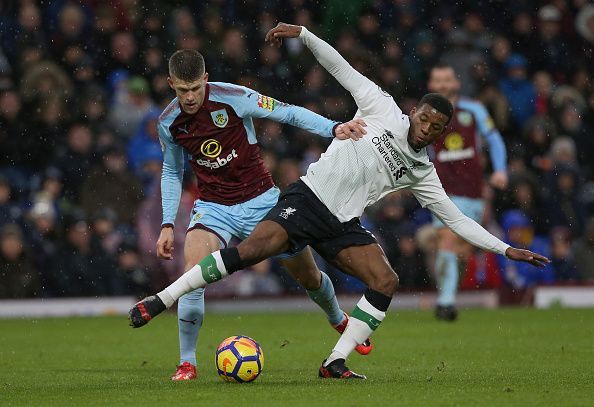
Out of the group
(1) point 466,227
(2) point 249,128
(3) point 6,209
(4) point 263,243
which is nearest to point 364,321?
(4) point 263,243

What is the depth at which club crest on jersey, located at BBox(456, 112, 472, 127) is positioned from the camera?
1294cm

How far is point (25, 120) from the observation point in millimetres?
15477

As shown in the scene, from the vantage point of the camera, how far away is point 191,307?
Answer: 8438mm

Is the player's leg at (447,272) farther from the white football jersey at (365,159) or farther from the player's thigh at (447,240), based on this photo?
the white football jersey at (365,159)

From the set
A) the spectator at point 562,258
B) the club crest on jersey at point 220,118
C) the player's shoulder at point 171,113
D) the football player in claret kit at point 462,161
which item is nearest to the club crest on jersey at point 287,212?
the club crest on jersey at point 220,118

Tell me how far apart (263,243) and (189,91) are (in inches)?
45.6

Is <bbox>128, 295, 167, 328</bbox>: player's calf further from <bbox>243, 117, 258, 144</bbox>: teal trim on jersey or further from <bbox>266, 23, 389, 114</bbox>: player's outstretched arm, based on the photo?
<bbox>266, 23, 389, 114</bbox>: player's outstretched arm

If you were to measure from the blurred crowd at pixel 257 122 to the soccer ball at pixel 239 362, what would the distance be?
20.6 ft

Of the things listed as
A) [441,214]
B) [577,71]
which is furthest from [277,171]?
[441,214]

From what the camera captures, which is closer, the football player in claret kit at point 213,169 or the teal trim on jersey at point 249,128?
the football player in claret kit at point 213,169

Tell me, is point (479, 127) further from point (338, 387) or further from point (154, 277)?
point (338, 387)

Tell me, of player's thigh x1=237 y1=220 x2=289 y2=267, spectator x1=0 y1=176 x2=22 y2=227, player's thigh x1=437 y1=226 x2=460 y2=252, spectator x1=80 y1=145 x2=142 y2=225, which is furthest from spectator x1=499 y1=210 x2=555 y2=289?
player's thigh x1=237 y1=220 x2=289 y2=267

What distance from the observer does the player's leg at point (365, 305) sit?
26.3 feet

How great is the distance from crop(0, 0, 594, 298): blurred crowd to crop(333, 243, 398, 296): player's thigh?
574 centimetres
